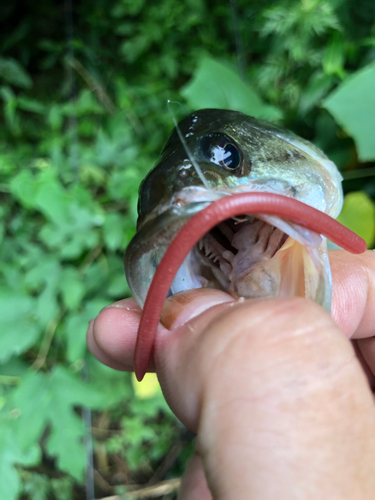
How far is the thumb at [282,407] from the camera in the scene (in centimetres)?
33

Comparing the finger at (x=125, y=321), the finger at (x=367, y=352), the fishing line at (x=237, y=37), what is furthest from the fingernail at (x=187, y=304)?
the fishing line at (x=237, y=37)

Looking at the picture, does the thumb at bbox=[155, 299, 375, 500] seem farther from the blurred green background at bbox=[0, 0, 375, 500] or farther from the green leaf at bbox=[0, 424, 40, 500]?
the green leaf at bbox=[0, 424, 40, 500]

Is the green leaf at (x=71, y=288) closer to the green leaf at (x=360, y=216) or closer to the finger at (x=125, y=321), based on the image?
the finger at (x=125, y=321)

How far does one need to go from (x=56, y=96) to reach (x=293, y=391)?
255cm

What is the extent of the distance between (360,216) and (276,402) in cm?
108

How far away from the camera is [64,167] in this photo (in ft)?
5.81

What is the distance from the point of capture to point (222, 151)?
52cm

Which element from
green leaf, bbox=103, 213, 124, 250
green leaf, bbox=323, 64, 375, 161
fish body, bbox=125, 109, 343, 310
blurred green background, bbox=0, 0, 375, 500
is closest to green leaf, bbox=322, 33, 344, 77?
blurred green background, bbox=0, 0, 375, 500

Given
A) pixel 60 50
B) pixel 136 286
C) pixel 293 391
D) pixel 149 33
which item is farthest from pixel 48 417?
pixel 60 50

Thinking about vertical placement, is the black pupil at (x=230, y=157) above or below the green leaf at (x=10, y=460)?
above

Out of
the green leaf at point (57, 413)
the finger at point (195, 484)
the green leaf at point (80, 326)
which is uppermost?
the finger at point (195, 484)

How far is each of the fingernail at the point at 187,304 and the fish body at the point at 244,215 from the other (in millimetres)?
43

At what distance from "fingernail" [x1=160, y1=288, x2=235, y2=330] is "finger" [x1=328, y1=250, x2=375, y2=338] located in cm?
35

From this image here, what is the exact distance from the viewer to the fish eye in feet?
1.68
